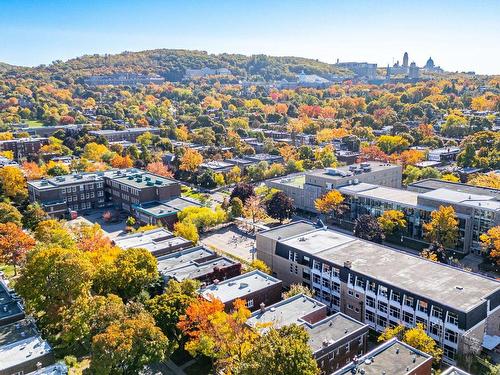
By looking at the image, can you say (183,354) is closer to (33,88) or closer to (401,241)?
(401,241)

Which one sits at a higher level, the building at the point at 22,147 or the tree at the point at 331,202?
the building at the point at 22,147

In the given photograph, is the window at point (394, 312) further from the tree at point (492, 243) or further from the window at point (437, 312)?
the tree at point (492, 243)

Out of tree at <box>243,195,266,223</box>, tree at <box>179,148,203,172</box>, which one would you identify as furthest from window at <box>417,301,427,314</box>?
tree at <box>179,148,203,172</box>

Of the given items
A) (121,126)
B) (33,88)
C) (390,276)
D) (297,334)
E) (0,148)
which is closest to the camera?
(297,334)

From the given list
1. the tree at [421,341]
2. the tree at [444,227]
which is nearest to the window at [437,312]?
the tree at [421,341]

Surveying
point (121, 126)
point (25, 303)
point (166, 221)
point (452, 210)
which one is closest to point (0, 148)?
point (121, 126)
